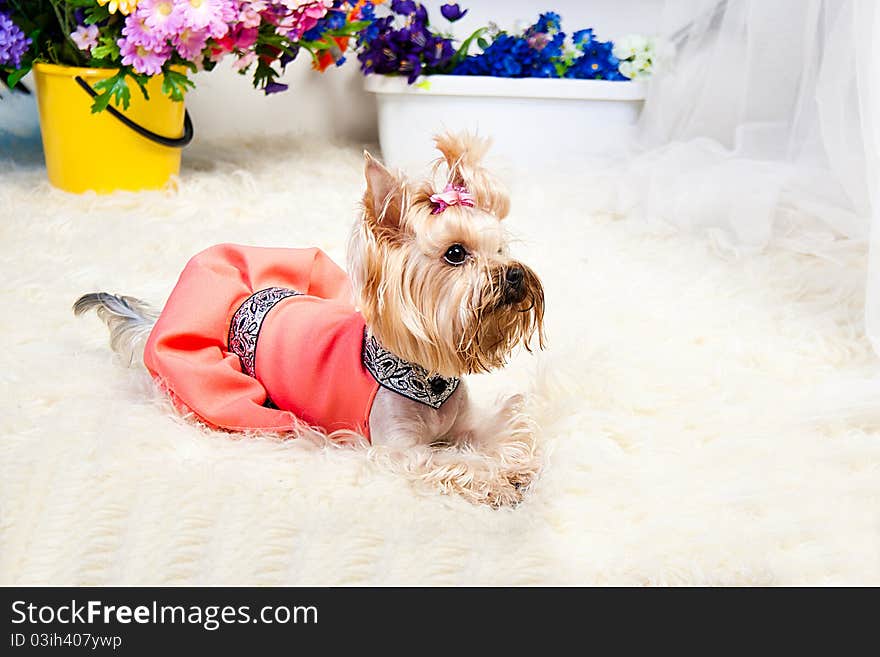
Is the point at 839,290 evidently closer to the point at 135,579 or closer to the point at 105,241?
the point at 135,579

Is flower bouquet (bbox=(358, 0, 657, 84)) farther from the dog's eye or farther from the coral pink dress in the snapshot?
the dog's eye

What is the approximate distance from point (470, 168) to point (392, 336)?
0.67ft

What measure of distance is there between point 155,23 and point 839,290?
1.41 meters

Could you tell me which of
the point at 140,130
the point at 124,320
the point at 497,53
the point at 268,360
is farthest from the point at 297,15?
the point at 268,360

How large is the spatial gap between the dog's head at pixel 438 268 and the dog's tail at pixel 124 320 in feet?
1.45

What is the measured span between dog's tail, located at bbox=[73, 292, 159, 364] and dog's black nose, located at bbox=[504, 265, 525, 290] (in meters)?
0.58

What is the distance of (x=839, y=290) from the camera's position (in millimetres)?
1635

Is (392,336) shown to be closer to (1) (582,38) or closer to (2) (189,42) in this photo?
(2) (189,42)

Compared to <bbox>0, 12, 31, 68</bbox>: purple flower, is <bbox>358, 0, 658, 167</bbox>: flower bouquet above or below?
below

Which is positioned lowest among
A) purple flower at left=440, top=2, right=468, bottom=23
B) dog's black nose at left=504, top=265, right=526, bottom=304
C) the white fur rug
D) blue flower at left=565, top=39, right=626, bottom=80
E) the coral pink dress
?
the white fur rug

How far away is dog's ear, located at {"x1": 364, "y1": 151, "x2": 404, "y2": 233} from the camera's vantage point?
38.1 inches

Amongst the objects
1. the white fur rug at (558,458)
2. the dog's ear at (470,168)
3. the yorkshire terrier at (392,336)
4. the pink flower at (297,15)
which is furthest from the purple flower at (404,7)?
the dog's ear at (470,168)

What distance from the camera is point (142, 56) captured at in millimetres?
1907

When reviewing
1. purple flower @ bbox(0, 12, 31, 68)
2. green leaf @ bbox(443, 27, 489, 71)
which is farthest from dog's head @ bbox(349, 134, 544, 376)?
green leaf @ bbox(443, 27, 489, 71)
